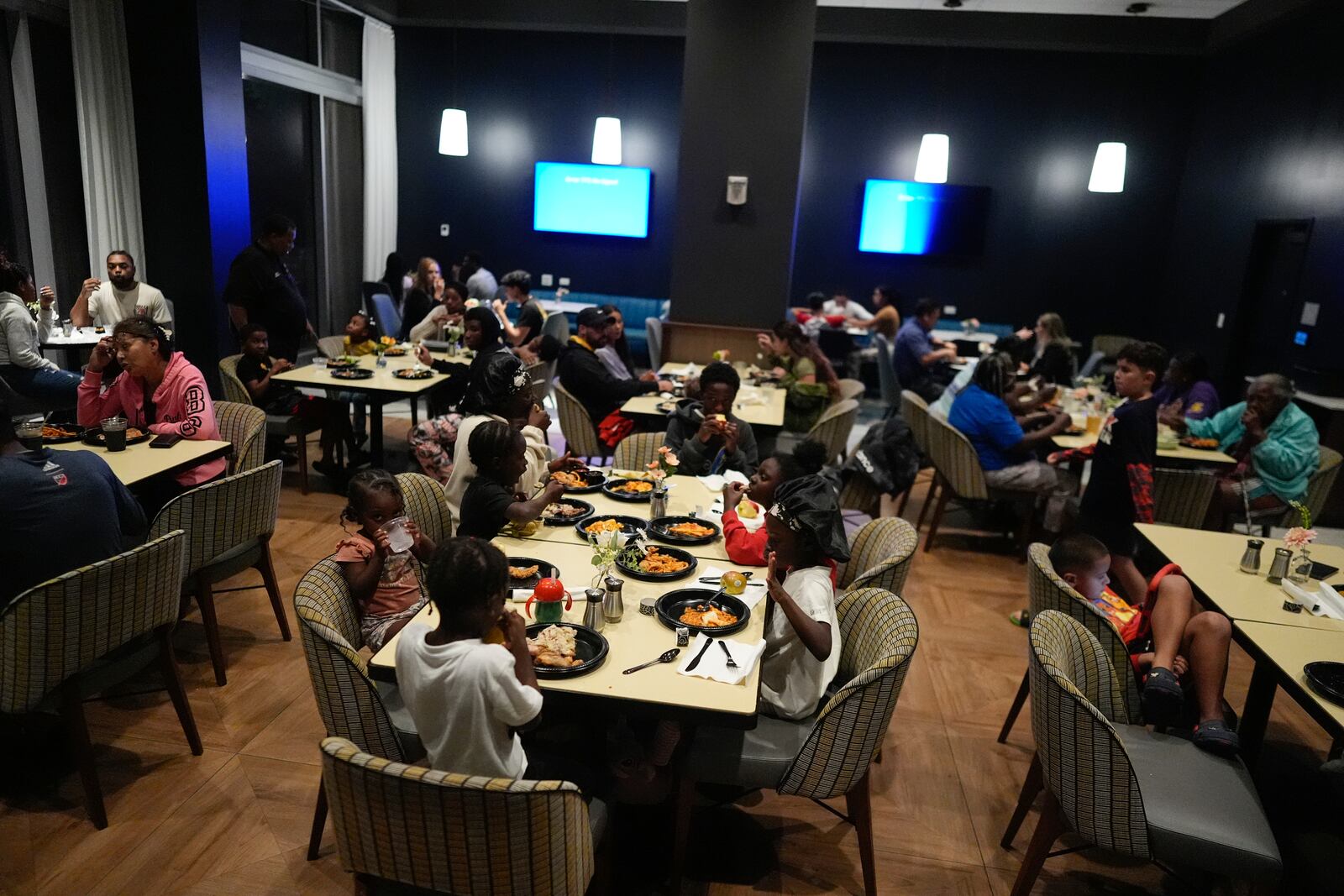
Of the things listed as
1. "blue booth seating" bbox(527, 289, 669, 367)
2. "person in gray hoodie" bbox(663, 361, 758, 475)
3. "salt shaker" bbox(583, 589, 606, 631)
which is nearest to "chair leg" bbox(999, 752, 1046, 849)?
"salt shaker" bbox(583, 589, 606, 631)

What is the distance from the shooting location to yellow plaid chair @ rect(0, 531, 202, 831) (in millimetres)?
2479

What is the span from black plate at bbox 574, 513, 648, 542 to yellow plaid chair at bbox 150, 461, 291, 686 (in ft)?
4.16

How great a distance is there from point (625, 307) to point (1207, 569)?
28.7 feet

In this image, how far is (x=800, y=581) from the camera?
8.58ft

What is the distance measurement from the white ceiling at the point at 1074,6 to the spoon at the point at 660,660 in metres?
9.33

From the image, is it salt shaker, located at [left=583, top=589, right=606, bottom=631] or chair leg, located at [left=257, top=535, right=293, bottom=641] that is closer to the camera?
salt shaker, located at [left=583, top=589, right=606, bottom=631]

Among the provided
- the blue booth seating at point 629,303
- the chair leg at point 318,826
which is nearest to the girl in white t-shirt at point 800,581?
the chair leg at point 318,826

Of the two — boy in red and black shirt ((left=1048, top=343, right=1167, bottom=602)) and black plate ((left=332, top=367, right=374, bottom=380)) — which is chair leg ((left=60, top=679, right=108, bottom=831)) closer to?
black plate ((left=332, top=367, right=374, bottom=380))

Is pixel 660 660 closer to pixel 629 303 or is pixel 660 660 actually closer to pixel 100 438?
pixel 100 438

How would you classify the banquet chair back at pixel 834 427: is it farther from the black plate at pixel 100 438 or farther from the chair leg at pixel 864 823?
the black plate at pixel 100 438

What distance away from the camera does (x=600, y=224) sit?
444 inches

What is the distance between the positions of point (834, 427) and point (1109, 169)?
5.25 metres

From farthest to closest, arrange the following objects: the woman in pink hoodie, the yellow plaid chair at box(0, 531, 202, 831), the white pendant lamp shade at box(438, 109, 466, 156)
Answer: the white pendant lamp shade at box(438, 109, 466, 156) → the woman in pink hoodie → the yellow plaid chair at box(0, 531, 202, 831)

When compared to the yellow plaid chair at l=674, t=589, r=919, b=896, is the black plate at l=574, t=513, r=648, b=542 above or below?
above
